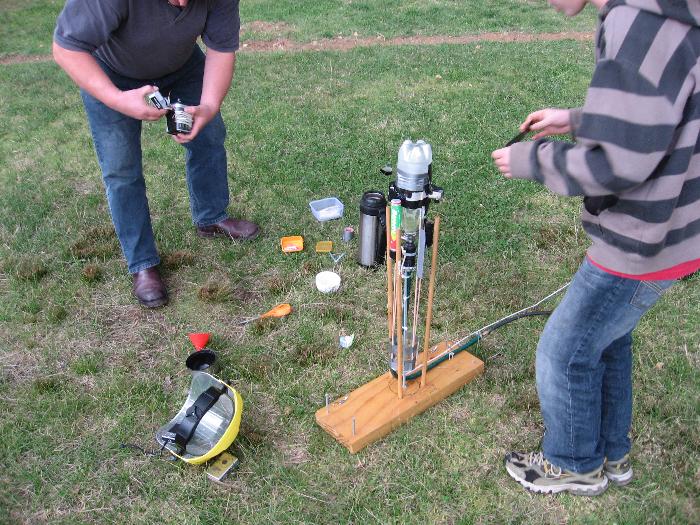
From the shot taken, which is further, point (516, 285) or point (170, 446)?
point (516, 285)

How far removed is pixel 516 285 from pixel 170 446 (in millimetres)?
2087

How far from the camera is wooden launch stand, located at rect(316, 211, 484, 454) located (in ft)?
8.46

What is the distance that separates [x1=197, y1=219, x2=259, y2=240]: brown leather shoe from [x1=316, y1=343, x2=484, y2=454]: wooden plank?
1565mm

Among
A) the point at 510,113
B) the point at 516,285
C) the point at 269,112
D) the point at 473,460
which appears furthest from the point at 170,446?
the point at 510,113

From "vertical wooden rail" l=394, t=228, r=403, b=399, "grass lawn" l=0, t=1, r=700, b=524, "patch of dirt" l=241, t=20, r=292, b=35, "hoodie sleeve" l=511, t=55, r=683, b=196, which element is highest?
"hoodie sleeve" l=511, t=55, r=683, b=196

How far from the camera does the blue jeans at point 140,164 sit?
10.5 feet

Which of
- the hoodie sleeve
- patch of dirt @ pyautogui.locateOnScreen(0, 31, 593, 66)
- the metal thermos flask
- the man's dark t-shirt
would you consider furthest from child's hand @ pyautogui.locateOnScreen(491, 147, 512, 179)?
patch of dirt @ pyautogui.locateOnScreen(0, 31, 593, 66)

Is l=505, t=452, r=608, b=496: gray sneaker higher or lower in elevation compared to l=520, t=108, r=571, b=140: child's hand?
lower

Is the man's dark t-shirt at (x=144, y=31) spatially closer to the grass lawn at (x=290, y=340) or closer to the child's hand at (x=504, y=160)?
the grass lawn at (x=290, y=340)

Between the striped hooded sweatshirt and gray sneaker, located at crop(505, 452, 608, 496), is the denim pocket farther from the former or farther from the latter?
gray sneaker, located at crop(505, 452, 608, 496)

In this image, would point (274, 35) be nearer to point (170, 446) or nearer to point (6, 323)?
point (6, 323)

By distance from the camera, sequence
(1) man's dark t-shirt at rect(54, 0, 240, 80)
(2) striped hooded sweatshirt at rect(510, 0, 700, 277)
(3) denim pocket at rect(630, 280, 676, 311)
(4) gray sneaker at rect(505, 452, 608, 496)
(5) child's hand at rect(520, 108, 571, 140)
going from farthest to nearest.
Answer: (1) man's dark t-shirt at rect(54, 0, 240, 80), (4) gray sneaker at rect(505, 452, 608, 496), (5) child's hand at rect(520, 108, 571, 140), (3) denim pocket at rect(630, 280, 676, 311), (2) striped hooded sweatshirt at rect(510, 0, 700, 277)

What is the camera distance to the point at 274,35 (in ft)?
30.5

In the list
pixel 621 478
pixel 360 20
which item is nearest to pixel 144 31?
pixel 621 478
